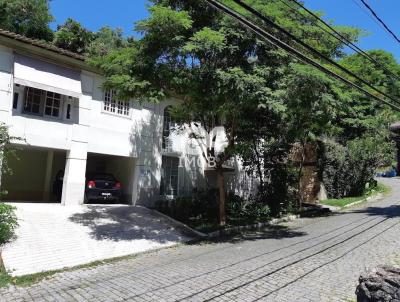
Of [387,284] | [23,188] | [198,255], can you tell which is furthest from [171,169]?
[387,284]

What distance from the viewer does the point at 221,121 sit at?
1886 cm

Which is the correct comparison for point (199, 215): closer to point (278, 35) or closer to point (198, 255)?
point (198, 255)

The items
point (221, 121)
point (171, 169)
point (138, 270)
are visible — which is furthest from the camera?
point (171, 169)

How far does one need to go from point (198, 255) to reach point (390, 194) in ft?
69.5

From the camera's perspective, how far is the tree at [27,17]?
2933 cm

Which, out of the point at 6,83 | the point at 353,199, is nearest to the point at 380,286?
the point at 6,83

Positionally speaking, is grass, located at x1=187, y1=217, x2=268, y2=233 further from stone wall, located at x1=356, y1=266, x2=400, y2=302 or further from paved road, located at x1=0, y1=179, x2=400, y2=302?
stone wall, located at x1=356, y1=266, x2=400, y2=302

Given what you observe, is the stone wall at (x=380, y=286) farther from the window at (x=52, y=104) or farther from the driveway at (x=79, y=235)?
the window at (x=52, y=104)

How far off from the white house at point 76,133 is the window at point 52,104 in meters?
0.04

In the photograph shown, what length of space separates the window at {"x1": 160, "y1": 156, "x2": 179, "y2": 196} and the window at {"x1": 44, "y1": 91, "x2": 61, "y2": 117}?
6137 mm

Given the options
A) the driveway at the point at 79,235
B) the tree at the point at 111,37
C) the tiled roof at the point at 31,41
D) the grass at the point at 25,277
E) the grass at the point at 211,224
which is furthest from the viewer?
the tree at the point at 111,37

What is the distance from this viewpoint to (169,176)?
21.8m

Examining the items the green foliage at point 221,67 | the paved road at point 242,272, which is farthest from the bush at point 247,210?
the green foliage at point 221,67

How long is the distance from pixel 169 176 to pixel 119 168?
2.58 metres
